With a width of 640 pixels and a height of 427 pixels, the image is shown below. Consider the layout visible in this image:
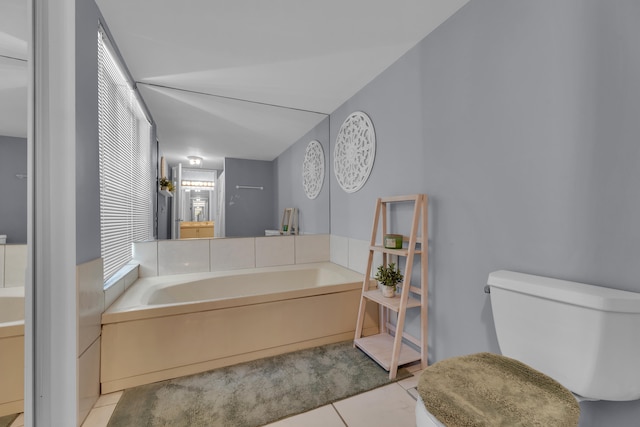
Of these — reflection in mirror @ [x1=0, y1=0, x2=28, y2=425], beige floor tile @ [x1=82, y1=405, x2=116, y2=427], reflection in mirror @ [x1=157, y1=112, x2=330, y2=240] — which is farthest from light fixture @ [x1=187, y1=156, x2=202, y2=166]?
beige floor tile @ [x1=82, y1=405, x2=116, y2=427]

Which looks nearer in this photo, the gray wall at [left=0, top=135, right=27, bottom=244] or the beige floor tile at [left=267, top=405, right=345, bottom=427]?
the gray wall at [left=0, top=135, right=27, bottom=244]

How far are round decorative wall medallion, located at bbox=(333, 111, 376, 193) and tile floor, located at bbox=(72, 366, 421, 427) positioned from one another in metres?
1.43

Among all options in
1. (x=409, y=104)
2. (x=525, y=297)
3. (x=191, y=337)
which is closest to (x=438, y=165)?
(x=409, y=104)

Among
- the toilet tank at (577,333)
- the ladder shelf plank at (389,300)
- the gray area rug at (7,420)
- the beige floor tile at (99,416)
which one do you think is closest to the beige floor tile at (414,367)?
the ladder shelf plank at (389,300)

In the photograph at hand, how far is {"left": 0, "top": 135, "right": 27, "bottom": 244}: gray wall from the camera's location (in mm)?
870

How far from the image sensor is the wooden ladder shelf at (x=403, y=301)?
149cm

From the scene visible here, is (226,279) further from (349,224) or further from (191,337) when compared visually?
(349,224)

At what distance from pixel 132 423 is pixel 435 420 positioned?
4.32 ft

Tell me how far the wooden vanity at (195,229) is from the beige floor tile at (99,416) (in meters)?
1.24

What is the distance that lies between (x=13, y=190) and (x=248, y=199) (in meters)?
1.59

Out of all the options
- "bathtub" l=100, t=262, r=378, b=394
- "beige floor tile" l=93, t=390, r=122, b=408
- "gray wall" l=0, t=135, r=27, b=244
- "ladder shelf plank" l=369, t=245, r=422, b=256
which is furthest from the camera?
"ladder shelf plank" l=369, t=245, r=422, b=256

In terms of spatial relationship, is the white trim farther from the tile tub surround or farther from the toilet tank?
the toilet tank

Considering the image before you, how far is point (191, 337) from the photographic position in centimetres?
153

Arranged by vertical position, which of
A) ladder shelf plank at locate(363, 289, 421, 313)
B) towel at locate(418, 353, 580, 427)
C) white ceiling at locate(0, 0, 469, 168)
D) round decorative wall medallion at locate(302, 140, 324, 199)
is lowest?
ladder shelf plank at locate(363, 289, 421, 313)
